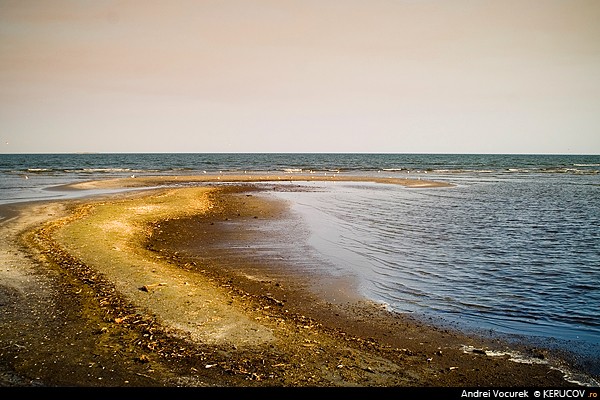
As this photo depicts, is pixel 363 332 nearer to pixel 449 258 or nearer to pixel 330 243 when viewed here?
pixel 449 258

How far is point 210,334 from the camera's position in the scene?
280 inches

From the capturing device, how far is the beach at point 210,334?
582cm

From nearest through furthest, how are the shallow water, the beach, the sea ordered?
the beach
the sea
the shallow water

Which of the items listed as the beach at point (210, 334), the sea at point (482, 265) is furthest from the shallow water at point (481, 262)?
the beach at point (210, 334)

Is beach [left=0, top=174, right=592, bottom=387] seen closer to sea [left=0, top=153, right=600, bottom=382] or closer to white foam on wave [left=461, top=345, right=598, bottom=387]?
white foam on wave [left=461, top=345, right=598, bottom=387]

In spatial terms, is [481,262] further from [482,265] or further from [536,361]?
[536,361]

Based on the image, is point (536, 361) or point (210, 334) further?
point (210, 334)

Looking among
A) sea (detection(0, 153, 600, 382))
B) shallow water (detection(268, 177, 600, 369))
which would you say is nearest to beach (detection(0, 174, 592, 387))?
sea (detection(0, 153, 600, 382))

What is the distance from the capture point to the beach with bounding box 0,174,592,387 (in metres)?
5.82

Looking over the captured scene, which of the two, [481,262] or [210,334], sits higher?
[210,334]

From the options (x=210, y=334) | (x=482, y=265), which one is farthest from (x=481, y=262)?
(x=210, y=334)

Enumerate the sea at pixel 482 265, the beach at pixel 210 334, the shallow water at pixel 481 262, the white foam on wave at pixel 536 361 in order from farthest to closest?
the shallow water at pixel 481 262, the sea at pixel 482 265, the white foam on wave at pixel 536 361, the beach at pixel 210 334

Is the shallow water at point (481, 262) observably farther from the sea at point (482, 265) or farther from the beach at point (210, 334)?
the beach at point (210, 334)
